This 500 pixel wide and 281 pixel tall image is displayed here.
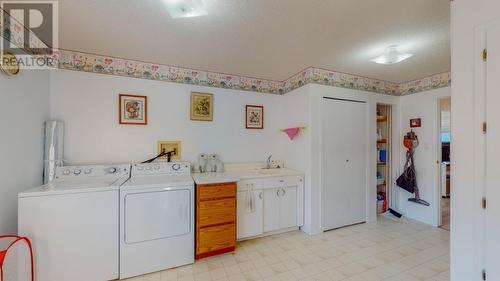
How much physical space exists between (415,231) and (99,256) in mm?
4006

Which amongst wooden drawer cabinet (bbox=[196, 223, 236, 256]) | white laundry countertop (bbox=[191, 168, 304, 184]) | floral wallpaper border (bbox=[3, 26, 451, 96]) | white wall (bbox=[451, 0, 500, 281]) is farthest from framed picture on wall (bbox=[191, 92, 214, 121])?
white wall (bbox=[451, 0, 500, 281])

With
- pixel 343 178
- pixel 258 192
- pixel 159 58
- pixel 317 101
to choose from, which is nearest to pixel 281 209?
pixel 258 192

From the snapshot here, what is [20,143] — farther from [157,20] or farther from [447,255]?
[447,255]

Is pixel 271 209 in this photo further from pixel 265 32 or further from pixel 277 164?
pixel 265 32

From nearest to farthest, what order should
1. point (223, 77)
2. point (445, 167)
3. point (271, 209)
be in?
1. point (271, 209)
2. point (223, 77)
3. point (445, 167)

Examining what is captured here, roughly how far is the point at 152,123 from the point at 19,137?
3.92ft

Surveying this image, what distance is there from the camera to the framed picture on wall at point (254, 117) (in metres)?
3.25

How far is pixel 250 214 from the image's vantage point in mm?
2654

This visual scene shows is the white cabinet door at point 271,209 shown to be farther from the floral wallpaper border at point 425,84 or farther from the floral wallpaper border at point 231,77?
the floral wallpaper border at point 425,84

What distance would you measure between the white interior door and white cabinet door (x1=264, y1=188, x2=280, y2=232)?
1936 millimetres

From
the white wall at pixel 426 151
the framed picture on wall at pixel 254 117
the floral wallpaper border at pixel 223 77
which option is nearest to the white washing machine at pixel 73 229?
the floral wallpaper border at pixel 223 77

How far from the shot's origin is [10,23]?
Answer: 169 cm

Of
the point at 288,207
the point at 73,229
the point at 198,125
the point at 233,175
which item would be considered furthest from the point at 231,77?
the point at 73,229

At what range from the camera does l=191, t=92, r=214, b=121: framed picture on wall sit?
290 centimetres
